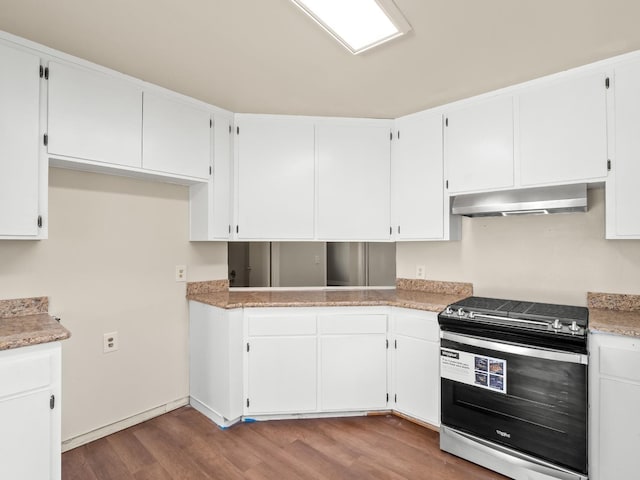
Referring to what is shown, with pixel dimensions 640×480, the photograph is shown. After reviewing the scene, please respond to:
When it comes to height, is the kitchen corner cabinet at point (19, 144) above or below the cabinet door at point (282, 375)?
above

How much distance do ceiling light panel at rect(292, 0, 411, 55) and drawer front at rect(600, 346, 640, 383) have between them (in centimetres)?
187

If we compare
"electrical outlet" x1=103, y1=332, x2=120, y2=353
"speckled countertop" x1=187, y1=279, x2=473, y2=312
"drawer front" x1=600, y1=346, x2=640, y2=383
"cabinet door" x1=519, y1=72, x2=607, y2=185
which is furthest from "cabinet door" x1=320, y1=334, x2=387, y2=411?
"cabinet door" x1=519, y1=72, x2=607, y2=185

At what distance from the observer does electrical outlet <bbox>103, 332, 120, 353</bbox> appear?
239 cm

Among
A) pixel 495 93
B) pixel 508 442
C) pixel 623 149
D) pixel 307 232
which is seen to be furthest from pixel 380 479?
pixel 495 93

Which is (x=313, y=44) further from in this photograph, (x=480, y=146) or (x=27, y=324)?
(x=27, y=324)

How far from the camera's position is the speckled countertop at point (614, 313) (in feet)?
5.77

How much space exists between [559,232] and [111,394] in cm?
324

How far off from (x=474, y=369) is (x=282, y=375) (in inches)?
50.2

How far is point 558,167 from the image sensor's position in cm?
217

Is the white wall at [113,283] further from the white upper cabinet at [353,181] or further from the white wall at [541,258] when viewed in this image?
the white wall at [541,258]

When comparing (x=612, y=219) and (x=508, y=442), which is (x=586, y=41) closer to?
(x=612, y=219)

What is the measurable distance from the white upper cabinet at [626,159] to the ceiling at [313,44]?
0.58 ft

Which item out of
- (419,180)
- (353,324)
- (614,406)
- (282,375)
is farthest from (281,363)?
(614,406)

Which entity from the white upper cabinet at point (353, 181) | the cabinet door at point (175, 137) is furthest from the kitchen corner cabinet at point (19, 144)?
the white upper cabinet at point (353, 181)
